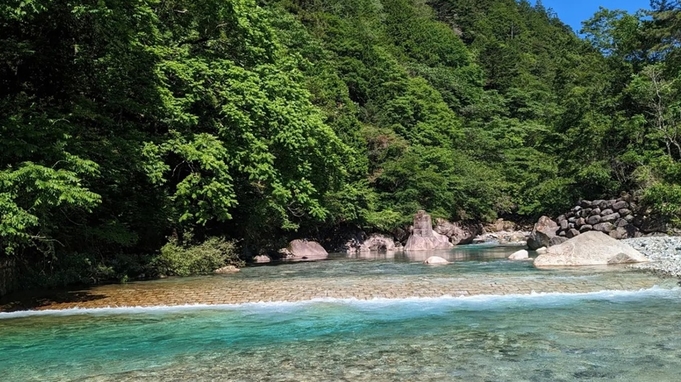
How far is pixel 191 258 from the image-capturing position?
18.5 meters

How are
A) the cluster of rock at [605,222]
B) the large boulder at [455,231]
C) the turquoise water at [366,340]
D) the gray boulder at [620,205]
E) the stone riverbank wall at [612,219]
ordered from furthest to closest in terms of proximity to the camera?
the large boulder at [455,231] < the gray boulder at [620,205] < the stone riverbank wall at [612,219] < the cluster of rock at [605,222] < the turquoise water at [366,340]

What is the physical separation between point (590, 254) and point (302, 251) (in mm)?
15773

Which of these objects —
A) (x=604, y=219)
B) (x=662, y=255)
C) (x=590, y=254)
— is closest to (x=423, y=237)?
(x=604, y=219)

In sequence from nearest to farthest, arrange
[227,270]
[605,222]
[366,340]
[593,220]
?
[366,340] → [227,270] → [605,222] → [593,220]

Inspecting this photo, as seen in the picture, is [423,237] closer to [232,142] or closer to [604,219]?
[604,219]

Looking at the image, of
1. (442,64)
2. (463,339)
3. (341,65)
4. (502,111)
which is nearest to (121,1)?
(463,339)

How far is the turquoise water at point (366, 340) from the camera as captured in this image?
6.27 meters

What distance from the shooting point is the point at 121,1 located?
45.5ft

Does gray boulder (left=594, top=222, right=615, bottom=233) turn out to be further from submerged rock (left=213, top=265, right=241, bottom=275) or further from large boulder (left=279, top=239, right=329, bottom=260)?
submerged rock (left=213, top=265, right=241, bottom=275)

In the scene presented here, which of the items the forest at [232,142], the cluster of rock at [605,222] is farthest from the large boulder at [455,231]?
the cluster of rock at [605,222]

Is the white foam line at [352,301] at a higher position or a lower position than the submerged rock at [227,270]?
lower

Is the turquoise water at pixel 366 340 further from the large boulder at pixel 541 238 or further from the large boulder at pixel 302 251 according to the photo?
the large boulder at pixel 302 251

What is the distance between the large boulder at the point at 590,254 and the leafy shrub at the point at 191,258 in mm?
11744

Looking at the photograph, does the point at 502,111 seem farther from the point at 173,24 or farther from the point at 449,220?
the point at 173,24
